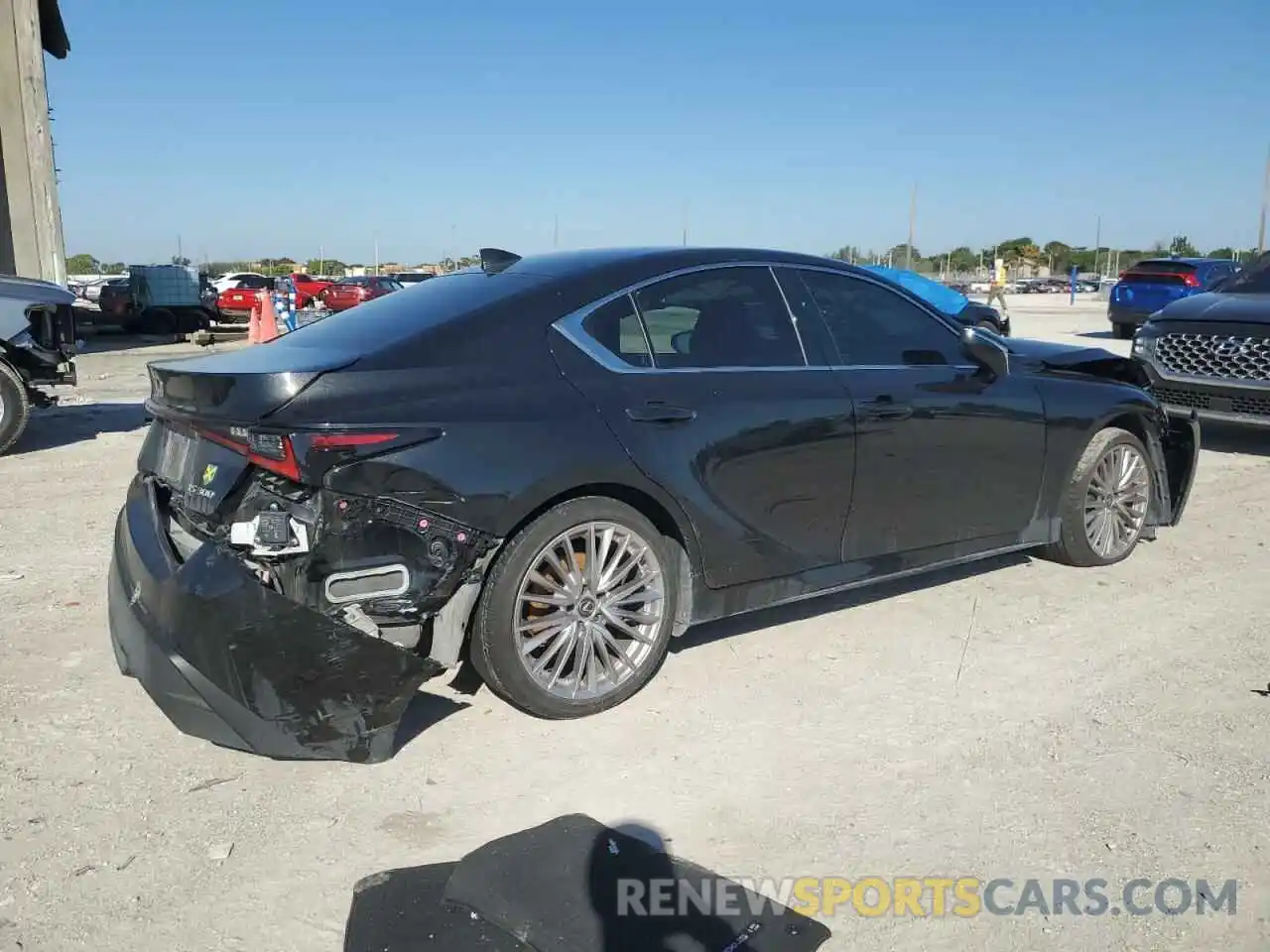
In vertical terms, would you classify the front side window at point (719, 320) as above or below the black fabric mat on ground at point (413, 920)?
above

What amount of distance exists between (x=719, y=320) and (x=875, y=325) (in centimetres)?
81

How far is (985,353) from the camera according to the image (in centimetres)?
470

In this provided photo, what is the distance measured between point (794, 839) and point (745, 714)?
811 mm

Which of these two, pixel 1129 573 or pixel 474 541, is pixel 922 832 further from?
pixel 1129 573

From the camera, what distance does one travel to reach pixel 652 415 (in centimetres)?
373

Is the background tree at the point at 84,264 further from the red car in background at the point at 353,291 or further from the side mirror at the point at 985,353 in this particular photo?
the side mirror at the point at 985,353

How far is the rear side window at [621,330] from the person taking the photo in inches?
148

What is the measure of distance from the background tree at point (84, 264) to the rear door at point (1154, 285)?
66097mm

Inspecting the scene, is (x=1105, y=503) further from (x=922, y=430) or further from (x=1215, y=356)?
(x=1215, y=356)

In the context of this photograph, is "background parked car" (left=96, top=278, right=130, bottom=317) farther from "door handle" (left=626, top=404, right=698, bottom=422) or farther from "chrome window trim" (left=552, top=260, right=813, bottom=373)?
"door handle" (left=626, top=404, right=698, bottom=422)

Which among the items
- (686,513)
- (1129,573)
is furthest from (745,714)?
(1129,573)

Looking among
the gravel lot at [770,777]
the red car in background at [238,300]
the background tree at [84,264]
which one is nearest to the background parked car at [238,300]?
the red car in background at [238,300]

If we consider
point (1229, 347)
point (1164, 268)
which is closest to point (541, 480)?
point (1229, 347)

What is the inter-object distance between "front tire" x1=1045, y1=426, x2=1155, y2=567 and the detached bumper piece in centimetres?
322
